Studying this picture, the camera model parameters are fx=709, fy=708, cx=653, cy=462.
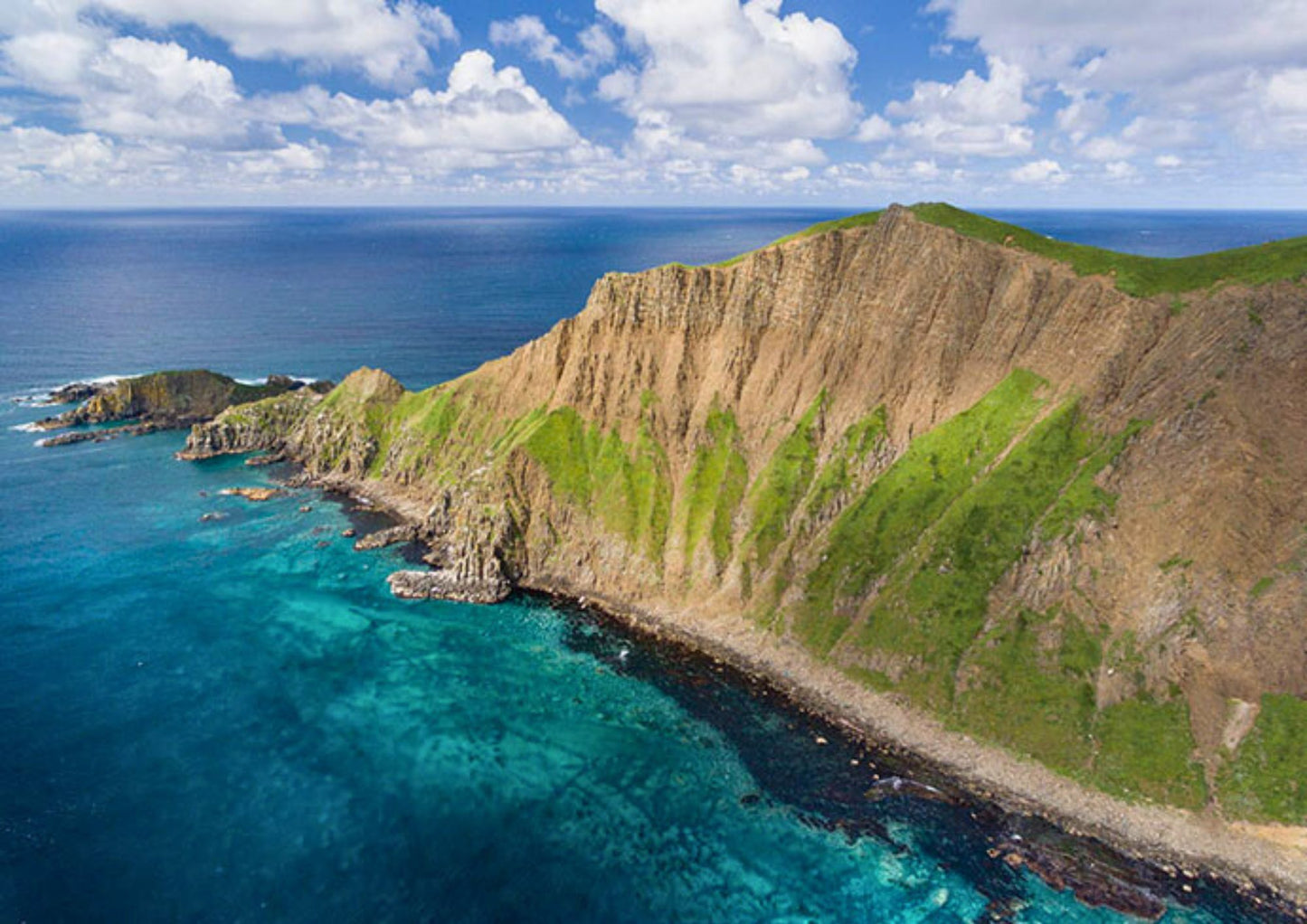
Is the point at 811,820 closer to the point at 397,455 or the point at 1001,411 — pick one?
the point at 1001,411

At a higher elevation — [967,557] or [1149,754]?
[967,557]

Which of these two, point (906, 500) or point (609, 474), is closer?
point (906, 500)

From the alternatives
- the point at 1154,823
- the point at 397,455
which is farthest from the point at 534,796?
the point at 397,455

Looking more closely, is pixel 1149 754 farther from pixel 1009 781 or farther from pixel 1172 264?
pixel 1172 264

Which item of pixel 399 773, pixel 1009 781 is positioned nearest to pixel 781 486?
pixel 1009 781

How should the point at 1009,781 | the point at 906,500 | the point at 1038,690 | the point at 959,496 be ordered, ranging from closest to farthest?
the point at 1009,781 < the point at 1038,690 < the point at 959,496 < the point at 906,500

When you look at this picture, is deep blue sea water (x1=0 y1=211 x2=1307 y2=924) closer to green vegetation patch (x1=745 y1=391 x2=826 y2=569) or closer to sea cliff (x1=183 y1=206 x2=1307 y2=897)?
sea cliff (x1=183 y1=206 x2=1307 y2=897)
